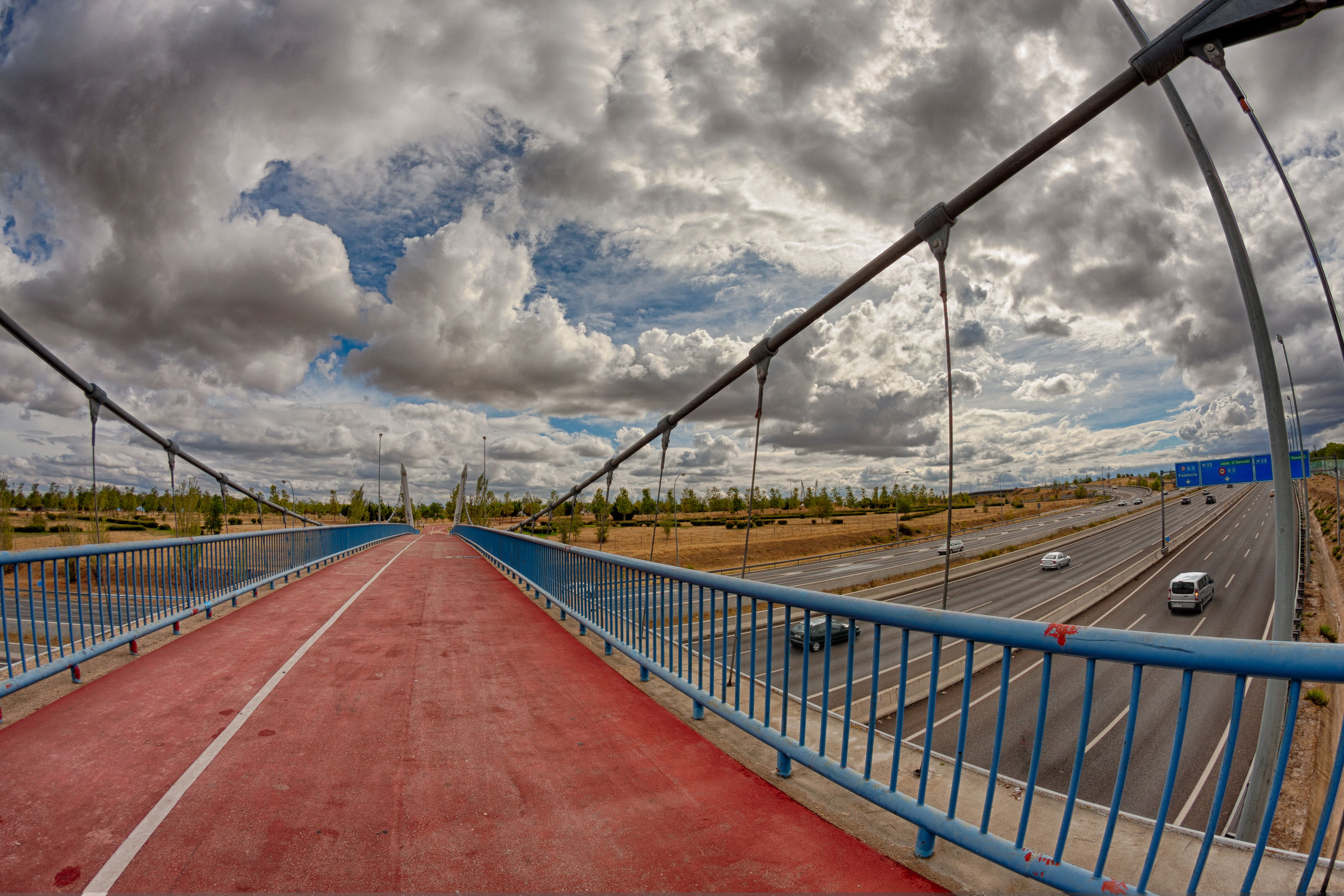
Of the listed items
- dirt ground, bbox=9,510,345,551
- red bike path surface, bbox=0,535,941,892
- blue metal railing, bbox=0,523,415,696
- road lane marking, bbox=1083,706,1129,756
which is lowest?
road lane marking, bbox=1083,706,1129,756

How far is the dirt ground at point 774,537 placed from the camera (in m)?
54.3

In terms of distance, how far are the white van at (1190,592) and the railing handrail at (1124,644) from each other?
44406 millimetres

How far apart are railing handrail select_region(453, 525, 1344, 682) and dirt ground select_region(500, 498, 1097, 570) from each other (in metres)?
23.3

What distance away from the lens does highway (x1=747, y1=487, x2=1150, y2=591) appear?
140 feet

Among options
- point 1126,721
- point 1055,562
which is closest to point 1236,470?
point 1126,721

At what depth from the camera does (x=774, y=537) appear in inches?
3206

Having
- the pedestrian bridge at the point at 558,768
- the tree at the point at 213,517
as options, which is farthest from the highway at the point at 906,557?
the tree at the point at 213,517

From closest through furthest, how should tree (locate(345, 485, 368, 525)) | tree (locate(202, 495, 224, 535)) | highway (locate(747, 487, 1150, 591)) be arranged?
1. highway (locate(747, 487, 1150, 591))
2. tree (locate(202, 495, 224, 535))
3. tree (locate(345, 485, 368, 525))

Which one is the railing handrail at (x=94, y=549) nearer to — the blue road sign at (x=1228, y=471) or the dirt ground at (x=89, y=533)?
the dirt ground at (x=89, y=533)

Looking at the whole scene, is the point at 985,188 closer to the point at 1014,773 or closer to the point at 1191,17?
the point at 1191,17

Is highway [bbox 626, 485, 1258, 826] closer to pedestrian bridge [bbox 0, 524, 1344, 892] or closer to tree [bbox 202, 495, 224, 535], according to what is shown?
pedestrian bridge [bbox 0, 524, 1344, 892]

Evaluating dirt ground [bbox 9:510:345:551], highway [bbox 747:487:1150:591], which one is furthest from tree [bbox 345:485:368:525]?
highway [bbox 747:487:1150:591]

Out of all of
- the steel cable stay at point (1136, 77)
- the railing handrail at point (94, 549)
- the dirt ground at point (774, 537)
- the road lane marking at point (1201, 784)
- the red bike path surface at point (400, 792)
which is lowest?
the road lane marking at point (1201, 784)

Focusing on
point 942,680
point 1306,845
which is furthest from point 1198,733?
point 942,680
